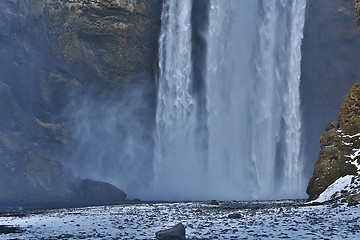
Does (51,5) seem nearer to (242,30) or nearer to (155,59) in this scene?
(155,59)

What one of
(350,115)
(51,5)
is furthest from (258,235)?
(51,5)

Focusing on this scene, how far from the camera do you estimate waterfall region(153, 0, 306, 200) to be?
44.4 m

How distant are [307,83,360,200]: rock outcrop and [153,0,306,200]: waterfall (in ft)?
69.1

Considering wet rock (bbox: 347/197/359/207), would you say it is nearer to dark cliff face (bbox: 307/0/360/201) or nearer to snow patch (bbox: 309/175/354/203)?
snow patch (bbox: 309/175/354/203)

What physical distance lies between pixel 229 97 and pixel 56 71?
2277 centimetres

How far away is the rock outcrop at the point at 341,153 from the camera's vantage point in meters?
19.4

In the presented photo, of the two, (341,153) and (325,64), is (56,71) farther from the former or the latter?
(341,153)

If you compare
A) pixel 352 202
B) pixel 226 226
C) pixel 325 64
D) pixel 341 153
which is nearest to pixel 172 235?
pixel 226 226

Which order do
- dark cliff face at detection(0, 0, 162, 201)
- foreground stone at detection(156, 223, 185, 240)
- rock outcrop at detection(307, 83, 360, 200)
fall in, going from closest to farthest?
foreground stone at detection(156, 223, 185, 240), rock outcrop at detection(307, 83, 360, 200), dark cliff face at detection(0, 0, 162, 201)

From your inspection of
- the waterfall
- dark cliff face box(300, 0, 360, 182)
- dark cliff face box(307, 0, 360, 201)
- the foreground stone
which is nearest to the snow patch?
dark cliff face box(307, 0, 360, 201)

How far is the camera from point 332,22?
47188 millimetres

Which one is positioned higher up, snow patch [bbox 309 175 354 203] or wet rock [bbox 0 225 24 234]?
snow patch [bbox 309 175 354 203]

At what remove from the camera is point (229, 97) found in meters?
48.1

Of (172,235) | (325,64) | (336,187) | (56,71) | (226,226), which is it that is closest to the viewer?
(172,235)
